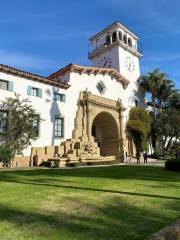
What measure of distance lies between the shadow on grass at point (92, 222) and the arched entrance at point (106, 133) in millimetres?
33541

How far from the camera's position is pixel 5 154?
24.8 m

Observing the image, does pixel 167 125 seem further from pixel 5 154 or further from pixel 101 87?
pixel 5 154

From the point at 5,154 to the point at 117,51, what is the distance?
2893 centimetres

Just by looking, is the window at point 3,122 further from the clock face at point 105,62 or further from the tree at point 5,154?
the clock face at point 105,62

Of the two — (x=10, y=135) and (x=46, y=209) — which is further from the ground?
(x=10, y=135)

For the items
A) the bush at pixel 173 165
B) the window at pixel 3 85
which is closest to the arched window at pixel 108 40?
the window at pixel 3 85

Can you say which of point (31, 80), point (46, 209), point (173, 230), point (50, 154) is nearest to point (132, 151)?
point (50, 154)

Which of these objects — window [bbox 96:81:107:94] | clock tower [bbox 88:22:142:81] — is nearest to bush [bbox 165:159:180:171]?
window [bbox 96:81:107:94]

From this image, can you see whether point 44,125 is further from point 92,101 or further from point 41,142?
point 92,101

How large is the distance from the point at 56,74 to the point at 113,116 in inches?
411

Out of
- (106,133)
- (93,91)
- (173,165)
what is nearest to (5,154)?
(173,165)

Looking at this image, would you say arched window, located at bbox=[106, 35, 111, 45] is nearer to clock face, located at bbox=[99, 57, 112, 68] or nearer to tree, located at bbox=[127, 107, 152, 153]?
clock face, located at bbox=[99, 57, 112, 68]

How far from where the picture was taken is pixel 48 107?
31.3 m

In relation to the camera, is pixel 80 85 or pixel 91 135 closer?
pixel 80 85
